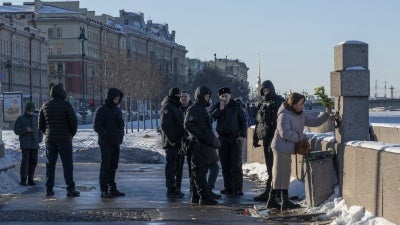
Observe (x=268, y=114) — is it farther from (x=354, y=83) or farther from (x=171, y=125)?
(x=354, y=83)

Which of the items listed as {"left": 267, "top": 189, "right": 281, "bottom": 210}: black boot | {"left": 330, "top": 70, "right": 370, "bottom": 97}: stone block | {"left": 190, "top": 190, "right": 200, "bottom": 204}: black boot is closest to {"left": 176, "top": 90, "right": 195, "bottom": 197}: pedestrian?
Answer: {"left": 190, "top": 190, "right": 200, "bottom": 204}: black boot

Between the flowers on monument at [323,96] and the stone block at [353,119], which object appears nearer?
the stone block at [353,119]

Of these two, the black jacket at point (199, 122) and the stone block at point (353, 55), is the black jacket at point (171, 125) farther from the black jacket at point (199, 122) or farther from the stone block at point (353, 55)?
the stone block at point (353, 55)

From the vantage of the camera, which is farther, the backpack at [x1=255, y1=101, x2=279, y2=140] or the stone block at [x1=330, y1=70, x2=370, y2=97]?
the backpack at [x1=255, y1=101, x2=279, y2=140]

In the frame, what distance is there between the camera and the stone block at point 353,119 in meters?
14.0

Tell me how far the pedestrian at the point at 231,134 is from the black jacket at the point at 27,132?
13.8 ft

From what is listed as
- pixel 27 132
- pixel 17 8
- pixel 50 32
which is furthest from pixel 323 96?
pixel 17 8

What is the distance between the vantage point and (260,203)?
1593 cm

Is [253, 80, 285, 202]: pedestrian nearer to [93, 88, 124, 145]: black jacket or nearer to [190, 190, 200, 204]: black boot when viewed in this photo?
[190, 190, 200, 204]: black boot

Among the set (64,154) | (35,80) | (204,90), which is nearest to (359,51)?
(204,90)

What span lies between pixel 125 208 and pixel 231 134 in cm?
315

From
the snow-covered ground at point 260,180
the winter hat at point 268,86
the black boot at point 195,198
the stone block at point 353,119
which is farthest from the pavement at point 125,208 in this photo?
the winter hat at point 268,86

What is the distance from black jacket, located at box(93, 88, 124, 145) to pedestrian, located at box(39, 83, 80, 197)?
0.41 metres

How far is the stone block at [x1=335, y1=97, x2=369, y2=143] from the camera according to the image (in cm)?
1397
